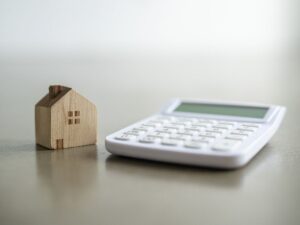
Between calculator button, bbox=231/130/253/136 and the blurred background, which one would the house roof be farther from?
the blurred background

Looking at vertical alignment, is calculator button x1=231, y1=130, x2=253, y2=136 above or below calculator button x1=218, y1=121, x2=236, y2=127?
above

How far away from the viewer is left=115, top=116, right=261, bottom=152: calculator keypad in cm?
46

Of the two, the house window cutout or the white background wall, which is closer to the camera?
the house window cutout

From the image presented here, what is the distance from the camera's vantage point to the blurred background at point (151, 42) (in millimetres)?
1410

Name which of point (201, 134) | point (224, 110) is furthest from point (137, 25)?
point (201, 134)

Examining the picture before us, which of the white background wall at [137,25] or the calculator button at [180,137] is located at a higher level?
the white background wall at [137,25]

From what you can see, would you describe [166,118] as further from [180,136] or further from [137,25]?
[137,25]

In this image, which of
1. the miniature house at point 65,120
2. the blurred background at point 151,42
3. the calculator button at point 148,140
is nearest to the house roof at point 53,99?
the miniature house at point 65,120

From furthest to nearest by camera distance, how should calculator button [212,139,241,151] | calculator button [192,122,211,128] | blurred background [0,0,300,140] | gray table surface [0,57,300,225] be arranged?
blurred background [0,0,300,140] → calculator button [192,122,211,128] → calculator button [212,139,241,151] → gray table surface [0,57,300,225]

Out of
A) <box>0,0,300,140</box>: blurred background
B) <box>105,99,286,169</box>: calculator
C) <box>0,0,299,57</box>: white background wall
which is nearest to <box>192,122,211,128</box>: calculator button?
<box>105,99,286,169</box>: calculator

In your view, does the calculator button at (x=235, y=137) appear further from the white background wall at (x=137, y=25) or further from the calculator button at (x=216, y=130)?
the white background wall at (x=137, y=25)

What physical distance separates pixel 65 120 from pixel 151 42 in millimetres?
1514

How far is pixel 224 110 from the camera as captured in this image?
61cm

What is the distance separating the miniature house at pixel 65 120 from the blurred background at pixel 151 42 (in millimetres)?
692
